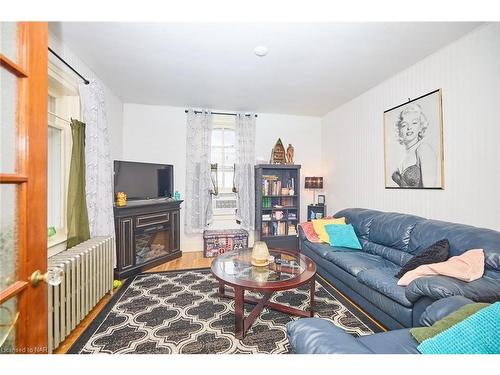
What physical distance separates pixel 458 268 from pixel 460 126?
1.42 m

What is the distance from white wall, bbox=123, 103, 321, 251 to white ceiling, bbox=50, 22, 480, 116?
43cm

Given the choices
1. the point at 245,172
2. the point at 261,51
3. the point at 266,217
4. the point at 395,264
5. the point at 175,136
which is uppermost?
the point at 261,51

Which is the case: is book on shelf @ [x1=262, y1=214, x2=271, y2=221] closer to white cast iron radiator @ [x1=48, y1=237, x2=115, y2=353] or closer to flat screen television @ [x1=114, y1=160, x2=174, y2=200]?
flat screen television @ [x1=114, y1=160, x2=174, y2=200]

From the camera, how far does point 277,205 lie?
441 centimetres

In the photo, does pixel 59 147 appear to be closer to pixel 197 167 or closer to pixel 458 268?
pixel 197 167

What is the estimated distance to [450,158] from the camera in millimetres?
2311

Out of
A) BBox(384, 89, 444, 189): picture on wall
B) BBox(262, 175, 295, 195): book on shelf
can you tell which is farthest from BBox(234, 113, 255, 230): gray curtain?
BBox(384, 89, 444, 189): picture on wall

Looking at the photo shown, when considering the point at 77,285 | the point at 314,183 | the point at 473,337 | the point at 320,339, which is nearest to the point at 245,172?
the point at 314,183

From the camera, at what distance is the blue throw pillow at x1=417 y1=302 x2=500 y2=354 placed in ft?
2.85

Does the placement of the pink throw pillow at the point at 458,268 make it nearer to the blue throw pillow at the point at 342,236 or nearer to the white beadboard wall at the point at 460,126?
the white beadboard wall at the point at 460,126

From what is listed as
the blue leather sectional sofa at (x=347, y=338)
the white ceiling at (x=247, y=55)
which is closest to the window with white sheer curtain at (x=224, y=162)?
the white ceiling at (x=247, y=55)

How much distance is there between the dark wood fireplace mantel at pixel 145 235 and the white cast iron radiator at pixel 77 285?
0.44 m

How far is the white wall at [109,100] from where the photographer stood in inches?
85.9
